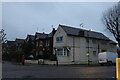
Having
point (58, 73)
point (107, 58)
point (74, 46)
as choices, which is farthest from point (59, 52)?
point (58, 73)

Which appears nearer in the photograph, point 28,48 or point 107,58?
point 107,58

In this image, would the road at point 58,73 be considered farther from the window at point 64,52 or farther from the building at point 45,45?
the building at point 45,45

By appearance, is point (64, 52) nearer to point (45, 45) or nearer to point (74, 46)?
point (74, 46)

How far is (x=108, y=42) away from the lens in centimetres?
5419

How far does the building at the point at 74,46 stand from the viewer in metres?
43.1

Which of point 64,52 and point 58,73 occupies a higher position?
point 64,52

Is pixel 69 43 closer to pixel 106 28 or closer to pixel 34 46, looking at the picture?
pixel 106 28

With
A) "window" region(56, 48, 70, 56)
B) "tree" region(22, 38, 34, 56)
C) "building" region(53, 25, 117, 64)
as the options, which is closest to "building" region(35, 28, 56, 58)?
"tree" region(22, 38, 34, 56)

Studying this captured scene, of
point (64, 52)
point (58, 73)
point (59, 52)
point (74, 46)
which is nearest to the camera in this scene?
point (58, 73)

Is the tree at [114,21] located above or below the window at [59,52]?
above

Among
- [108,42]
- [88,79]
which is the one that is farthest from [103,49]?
[88,79]

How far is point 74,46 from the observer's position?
1736 inches

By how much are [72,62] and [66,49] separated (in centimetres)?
312

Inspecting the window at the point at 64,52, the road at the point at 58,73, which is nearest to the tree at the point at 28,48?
the window at the point at 64,52
